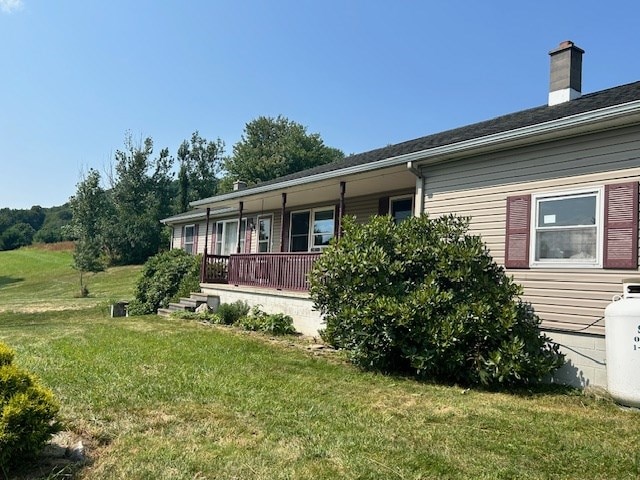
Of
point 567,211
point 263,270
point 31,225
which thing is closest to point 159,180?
point 263,270

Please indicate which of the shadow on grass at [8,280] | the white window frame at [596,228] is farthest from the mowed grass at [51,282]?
the white window frame at [596,228]

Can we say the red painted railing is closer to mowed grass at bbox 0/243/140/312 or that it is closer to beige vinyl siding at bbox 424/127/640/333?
beige vinyl siding at bbox 424/127/640/333

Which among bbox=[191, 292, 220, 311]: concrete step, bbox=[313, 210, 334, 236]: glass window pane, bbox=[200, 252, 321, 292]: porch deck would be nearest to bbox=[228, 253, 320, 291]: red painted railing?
bbox=[200, 252, 321, 292]: porch deck

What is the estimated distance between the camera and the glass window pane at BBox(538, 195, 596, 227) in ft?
19.2

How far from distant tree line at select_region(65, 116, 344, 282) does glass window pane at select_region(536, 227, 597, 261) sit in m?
20.1

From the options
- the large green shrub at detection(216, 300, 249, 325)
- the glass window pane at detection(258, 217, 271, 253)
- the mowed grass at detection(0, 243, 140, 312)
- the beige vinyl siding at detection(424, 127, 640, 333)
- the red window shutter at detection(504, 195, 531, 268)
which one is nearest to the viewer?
the beige vinyl siding at detection(424, 127, 640, 333)

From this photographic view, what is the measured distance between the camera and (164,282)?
14.3 metres

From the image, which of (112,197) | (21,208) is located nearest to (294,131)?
(112,197)

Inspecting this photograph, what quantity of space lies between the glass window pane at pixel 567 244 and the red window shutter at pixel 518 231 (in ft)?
0.56

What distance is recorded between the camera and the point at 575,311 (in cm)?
581

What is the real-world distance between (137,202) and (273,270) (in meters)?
28.1

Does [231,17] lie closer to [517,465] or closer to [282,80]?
[282,80]

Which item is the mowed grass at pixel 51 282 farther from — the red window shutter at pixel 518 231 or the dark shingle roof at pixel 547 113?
the red window shutter at pixel 518 231

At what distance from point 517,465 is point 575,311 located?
129 inches
